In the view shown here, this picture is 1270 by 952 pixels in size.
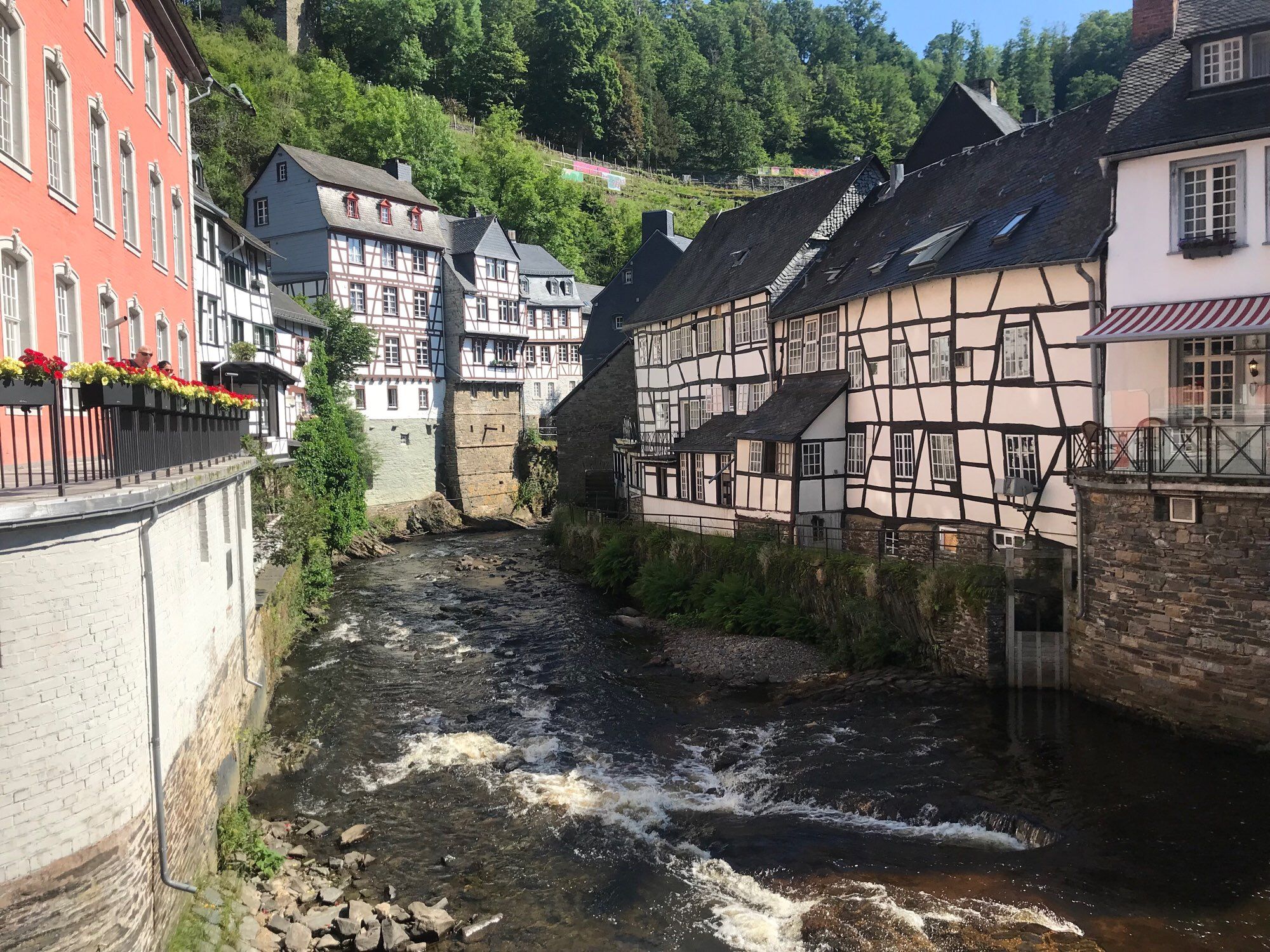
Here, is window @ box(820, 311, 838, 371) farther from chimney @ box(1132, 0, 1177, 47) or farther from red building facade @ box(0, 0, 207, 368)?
red building facade @ box(0, 0, 207, 368)

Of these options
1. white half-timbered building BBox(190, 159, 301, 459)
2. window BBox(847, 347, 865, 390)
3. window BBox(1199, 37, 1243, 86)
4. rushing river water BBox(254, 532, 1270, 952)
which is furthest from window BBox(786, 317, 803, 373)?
white half-timbered building BBox(190, 159, 301, 459)

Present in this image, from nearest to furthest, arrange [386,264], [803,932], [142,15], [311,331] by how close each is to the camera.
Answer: [803,932] < [142,15] < [311,331] < [386,264]

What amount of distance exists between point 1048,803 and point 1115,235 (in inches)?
364

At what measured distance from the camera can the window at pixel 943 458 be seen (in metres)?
19.9

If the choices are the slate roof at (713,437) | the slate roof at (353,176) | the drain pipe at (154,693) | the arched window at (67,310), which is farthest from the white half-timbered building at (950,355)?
the slate roof at (353,176)

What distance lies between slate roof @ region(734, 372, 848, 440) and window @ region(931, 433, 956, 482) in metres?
3.16

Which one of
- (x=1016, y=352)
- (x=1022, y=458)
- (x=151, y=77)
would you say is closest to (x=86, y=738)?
(x=151, y=77)

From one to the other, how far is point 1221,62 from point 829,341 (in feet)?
33.5

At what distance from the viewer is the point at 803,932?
9953 mm

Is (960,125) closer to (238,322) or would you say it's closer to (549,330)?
(238,322)

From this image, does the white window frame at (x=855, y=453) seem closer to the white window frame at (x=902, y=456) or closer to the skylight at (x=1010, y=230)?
the white window frame at (x=902, y=456)

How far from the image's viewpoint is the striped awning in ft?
46.1

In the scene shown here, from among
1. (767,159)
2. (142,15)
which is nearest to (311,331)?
(142,15)

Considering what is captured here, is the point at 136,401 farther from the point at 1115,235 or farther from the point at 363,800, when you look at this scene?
the point at 1115,235
